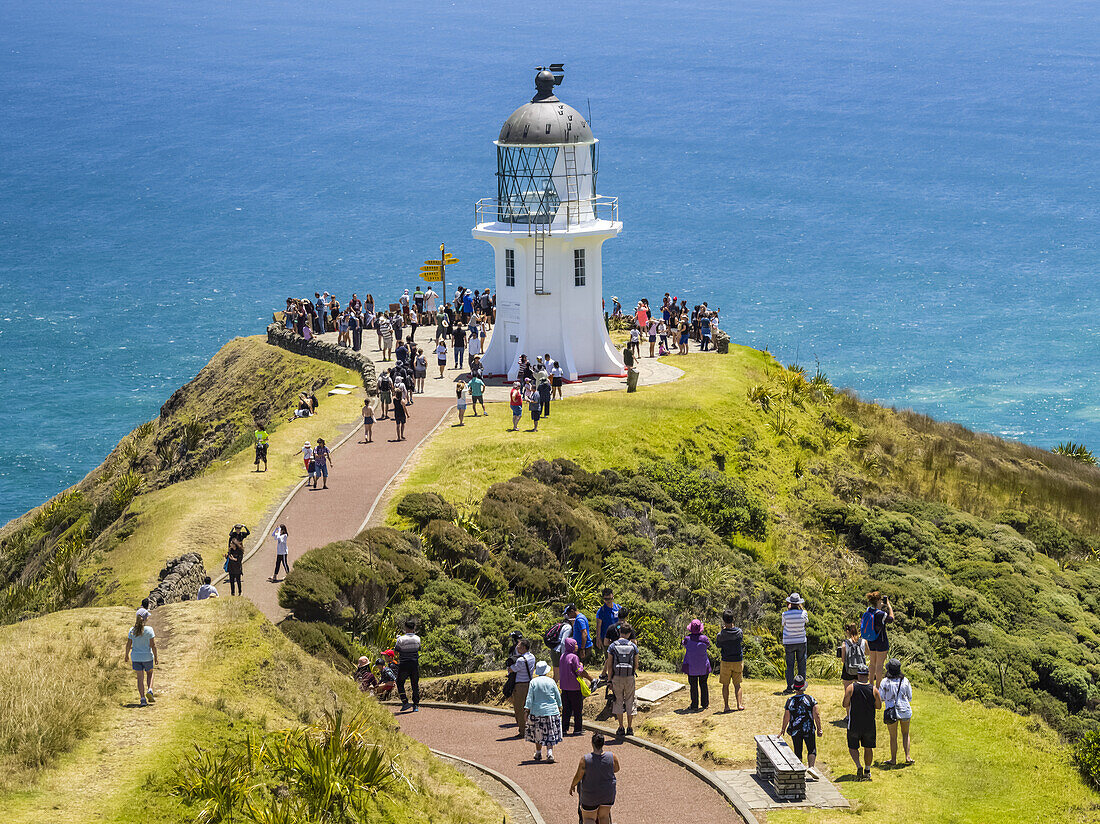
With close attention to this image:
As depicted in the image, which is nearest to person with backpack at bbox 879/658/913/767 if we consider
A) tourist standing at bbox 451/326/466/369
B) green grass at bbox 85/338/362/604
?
green grass at bbox 85/338/362/604

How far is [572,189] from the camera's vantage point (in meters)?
42.2

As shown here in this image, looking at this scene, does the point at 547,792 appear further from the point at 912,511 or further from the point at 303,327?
the point at 303,327

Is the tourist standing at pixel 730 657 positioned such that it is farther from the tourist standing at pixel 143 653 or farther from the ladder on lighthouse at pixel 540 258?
the ladder on lighthouse at pixel 540 258

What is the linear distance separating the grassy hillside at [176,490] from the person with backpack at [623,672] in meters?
10.7

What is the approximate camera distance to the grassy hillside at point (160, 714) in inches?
591

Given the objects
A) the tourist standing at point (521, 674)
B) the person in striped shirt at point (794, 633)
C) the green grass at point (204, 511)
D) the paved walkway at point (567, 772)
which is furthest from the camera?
the green grass at point (204, 511)

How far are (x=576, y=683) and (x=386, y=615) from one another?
7.36m

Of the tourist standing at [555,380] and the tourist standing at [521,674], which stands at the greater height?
the tourist standing at [555,380]

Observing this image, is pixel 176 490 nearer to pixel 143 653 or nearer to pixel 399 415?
pixel 399 415

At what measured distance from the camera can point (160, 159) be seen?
173 metres

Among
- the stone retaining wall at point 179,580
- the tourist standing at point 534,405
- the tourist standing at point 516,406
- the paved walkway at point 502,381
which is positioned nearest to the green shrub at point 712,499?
the tourist standing at point 534,405

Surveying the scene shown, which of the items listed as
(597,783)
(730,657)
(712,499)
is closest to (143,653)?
(597,783)

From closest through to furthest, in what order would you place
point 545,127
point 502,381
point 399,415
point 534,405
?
1. point 399,415
2. point 534,405
3. point 545,127
4. point 502,381

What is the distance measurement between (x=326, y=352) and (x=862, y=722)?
111 feet
